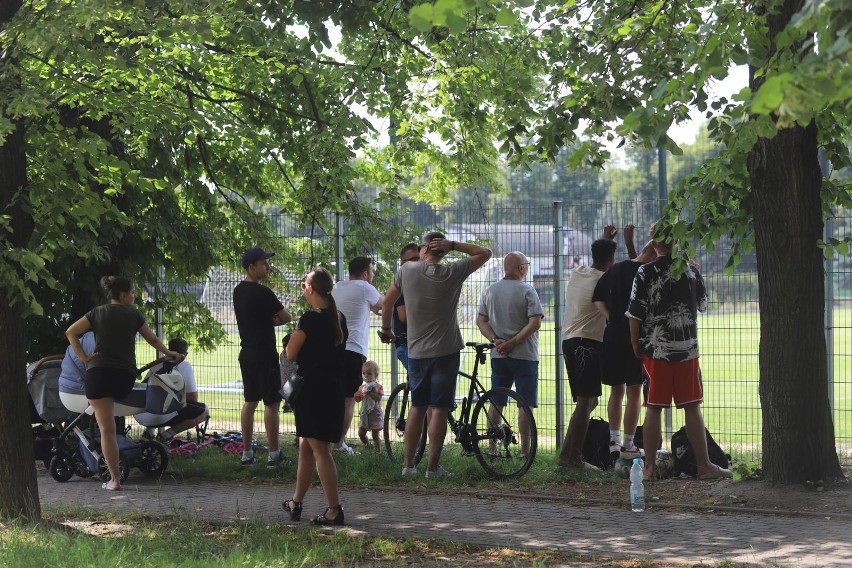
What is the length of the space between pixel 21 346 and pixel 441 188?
288 inches

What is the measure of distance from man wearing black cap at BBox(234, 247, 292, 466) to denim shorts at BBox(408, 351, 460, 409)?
1.72m

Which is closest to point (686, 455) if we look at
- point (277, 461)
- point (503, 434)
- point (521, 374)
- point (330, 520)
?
point (503, 434)

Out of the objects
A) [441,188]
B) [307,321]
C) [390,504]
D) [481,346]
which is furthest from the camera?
[441,188]

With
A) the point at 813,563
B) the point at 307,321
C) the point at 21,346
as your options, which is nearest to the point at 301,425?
the point at 307,321

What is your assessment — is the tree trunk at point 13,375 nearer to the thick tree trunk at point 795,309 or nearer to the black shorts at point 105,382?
the black shorts at point 105,382

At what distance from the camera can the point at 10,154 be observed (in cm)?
820

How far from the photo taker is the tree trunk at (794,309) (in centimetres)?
865

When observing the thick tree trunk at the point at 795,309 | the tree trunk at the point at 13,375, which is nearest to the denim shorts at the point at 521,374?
the thick tree trunk at the point at 795,309

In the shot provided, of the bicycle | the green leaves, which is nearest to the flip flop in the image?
the bicycle

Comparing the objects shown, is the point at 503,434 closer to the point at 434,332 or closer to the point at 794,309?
the point at 434,332

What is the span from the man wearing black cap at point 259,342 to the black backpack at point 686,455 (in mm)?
3730

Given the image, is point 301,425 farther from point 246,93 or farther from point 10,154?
point 246,93

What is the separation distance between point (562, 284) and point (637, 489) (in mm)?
3997

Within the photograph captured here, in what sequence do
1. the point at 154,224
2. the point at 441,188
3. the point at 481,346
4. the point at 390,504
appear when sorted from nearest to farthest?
the point at 390,504
the point at 481,346
the point at 154,224
the point at 441,188
